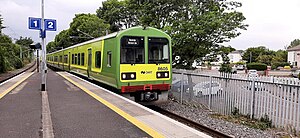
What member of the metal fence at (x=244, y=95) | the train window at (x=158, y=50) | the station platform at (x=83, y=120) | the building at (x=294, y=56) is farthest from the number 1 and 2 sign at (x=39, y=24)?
the building at (x=294, y=56)

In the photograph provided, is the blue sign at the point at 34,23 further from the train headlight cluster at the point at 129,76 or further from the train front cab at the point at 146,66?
the train headlight cluster at the point at 129,76

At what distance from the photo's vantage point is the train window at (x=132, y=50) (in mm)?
9781

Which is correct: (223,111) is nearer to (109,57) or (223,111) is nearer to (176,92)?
(176,92)

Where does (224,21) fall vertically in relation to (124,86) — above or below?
above

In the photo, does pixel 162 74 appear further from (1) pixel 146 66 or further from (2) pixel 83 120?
(2) pixel 83 120

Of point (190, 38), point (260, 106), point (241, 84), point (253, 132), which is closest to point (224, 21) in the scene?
point (190, 38)

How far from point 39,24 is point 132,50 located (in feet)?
12.5

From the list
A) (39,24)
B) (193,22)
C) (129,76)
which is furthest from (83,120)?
(193,22)

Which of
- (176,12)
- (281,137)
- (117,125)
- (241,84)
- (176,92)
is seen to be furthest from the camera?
(176,12)

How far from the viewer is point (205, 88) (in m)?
11.5

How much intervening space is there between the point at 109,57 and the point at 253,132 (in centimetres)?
577

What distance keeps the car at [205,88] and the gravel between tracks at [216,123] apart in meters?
0.70

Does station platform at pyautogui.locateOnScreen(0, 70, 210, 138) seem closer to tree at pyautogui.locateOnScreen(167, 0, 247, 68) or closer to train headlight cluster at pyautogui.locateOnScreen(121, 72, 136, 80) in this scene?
train headlight cluster at pyautogui.locateOnScreen(121, 72, 136, 80)

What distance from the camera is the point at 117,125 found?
211 inches
